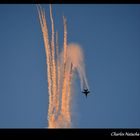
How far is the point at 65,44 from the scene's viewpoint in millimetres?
7609
